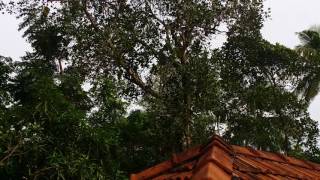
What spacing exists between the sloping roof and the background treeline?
8.86 meters

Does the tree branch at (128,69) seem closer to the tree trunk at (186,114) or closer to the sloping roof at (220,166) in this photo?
the tree trunk at (186,114)

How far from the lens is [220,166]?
2.50 metres

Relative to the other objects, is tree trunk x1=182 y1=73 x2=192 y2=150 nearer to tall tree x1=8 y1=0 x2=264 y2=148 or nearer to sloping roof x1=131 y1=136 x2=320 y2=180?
tall tree x1=8 y1=0 x2=264 y2=148

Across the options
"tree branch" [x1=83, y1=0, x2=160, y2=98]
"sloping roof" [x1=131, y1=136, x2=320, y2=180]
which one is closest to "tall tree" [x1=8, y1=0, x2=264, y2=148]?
"tree branch" [x1=83, y1=0, x2=160, y2=98]

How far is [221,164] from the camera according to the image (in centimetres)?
254

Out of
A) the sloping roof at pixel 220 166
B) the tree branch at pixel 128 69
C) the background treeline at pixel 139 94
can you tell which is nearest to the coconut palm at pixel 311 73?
the background treeline at pixel 139 94

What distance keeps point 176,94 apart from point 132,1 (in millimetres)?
3658

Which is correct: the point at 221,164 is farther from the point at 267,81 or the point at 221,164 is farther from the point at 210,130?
the point at 267,81

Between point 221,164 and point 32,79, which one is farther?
point 32,79

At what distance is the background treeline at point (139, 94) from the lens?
13.0m

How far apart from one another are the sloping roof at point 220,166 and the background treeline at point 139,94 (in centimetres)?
886

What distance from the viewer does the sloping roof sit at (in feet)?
8.11

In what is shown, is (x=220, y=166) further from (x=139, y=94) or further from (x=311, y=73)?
(x=311, y=73)

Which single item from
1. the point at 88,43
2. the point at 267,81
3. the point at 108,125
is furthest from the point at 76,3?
the point at 267,81
